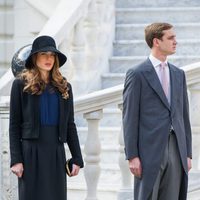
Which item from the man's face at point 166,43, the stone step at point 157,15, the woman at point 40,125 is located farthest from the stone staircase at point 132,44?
the man's face at point 166,43

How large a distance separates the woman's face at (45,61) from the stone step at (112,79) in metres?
3.17

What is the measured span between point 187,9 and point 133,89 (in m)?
4.05

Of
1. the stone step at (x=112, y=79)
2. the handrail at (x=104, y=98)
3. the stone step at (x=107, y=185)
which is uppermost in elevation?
the stone step at (x=112, y=79)

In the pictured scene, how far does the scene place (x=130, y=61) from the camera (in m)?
9.36

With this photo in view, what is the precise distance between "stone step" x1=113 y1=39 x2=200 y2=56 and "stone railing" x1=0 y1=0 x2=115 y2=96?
98mm

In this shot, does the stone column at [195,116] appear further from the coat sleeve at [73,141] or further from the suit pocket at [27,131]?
the suit pocket at [27,131]

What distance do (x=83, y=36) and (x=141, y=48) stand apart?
33.8 inches

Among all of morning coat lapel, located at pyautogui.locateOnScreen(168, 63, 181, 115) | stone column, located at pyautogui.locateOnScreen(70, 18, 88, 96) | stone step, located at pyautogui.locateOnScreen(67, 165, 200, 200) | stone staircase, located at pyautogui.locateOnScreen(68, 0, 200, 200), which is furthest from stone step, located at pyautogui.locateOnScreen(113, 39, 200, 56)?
morning coat lapel, located at pyautogui.locateOnScreen(168, 63, 181, 115)

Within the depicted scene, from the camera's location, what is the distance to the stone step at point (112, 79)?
9.24m

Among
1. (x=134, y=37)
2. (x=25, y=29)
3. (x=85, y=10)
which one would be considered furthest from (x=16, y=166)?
(x=25, y=29)

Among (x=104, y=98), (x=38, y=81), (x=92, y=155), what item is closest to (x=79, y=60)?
(x=104, y=98)

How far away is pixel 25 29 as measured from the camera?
10641 millimetres

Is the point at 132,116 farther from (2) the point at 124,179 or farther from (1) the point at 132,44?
(1) the point at 132,44

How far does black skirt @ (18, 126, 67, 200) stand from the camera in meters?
6.03
